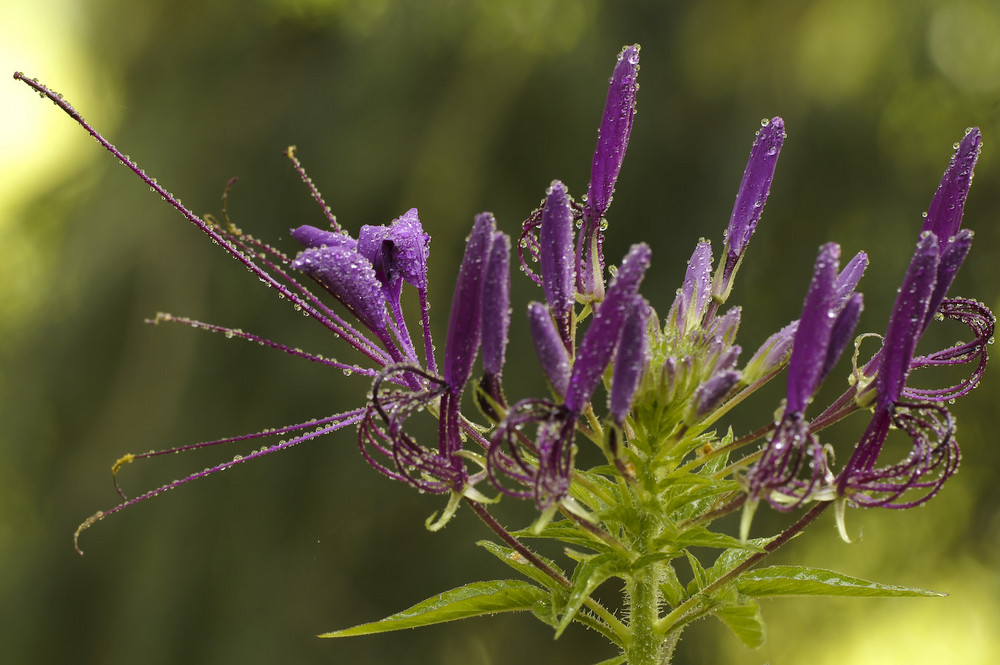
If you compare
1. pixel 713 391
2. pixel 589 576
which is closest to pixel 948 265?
pixel 713 391

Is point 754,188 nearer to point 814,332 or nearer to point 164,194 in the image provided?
point 814,332

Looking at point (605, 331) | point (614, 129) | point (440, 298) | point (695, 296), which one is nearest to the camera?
point (605, 331)

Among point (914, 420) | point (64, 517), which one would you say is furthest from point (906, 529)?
point (64, 517)

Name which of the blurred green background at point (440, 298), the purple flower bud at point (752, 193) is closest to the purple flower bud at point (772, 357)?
the purple flower bud at point (752, 193)

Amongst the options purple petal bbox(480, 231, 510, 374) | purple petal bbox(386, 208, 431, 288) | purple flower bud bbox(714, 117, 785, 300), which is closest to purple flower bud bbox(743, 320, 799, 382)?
purple flower bud bbox(714, 117, 785, 300)

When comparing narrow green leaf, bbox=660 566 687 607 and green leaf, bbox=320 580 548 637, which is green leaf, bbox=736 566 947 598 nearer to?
narrow green leaf, bbox=660 566 687 607

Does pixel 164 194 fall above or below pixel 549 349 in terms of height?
above
